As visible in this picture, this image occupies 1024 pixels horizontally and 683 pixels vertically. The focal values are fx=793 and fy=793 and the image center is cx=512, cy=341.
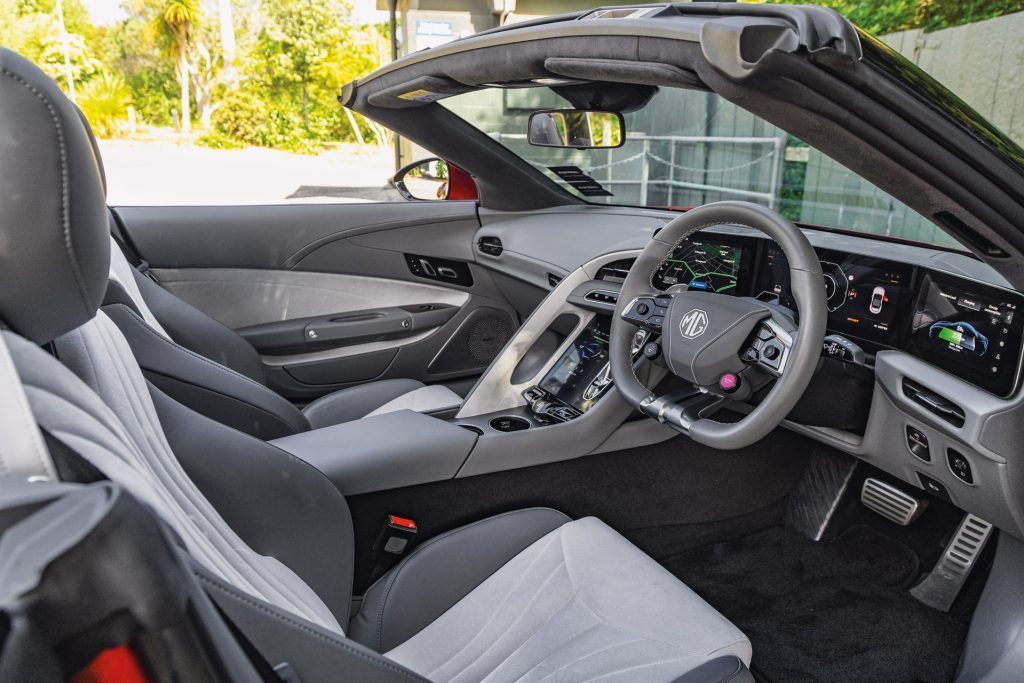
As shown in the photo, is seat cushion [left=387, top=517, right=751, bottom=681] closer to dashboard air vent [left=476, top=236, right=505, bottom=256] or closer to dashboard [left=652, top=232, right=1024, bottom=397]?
dashboard [left=652, top=232, right=1024, bottom=397]

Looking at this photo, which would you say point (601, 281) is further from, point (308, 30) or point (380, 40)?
point (308, 30)

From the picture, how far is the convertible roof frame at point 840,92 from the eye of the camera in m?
0.97

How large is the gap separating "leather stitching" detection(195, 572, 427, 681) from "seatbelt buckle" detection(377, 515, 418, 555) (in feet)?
2.48

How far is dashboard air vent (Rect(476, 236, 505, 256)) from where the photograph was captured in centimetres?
296

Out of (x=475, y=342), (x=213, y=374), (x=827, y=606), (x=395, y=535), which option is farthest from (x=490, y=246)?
(x=827, y=606)

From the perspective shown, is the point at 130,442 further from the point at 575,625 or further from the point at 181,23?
the point at 181,23

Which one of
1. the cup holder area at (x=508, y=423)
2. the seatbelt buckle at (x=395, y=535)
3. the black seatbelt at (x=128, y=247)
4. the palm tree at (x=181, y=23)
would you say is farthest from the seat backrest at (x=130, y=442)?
the palm tree at (x=181, y=23)

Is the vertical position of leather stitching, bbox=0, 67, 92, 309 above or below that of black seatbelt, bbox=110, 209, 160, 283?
above

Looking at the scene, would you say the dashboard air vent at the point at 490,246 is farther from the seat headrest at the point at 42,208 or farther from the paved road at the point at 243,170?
the paved road at the point at 243,170

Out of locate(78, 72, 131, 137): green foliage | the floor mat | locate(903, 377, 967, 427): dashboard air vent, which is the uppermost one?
locate(78, 72, 131, 137): green foliage

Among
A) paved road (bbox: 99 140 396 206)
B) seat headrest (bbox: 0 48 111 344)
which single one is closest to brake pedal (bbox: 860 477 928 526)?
seat headrest (bbox: 0 48 111 344)

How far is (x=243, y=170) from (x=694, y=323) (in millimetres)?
9392

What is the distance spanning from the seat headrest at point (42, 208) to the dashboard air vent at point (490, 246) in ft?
7.20

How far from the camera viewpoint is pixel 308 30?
13.9 m
